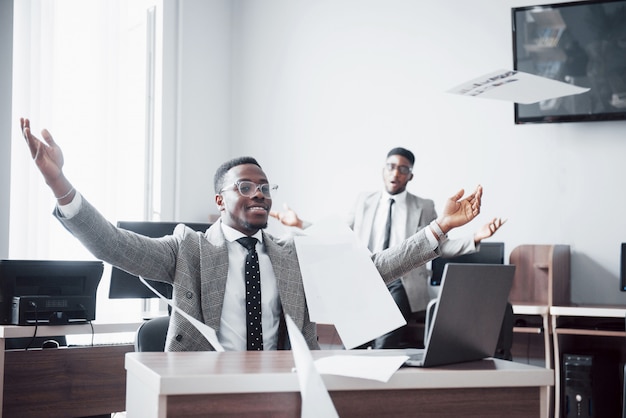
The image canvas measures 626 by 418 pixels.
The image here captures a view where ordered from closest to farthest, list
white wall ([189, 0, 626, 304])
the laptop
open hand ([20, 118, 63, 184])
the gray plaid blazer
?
the laptop → open hand ([20, 118, 63, 184]) → the gray plaid blazer → white wall ([189, 0, 626, 304])

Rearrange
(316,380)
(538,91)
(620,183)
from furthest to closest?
(620,183), (538,91), (316,380)

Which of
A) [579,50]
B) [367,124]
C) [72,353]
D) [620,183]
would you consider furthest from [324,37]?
[72,353]

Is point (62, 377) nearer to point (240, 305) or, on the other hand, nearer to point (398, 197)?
point (240, 305)

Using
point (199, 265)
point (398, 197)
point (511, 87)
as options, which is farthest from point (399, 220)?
point (199, 265)

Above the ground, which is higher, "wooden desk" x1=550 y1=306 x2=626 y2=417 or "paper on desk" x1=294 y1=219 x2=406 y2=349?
"paper on desk" x1=294 y1=219 x2=406 y2=349

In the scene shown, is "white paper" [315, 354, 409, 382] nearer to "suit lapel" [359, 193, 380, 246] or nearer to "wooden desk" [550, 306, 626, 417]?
"wooden desk" [550, 306, 626, 417]

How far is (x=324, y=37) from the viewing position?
5.64 metres

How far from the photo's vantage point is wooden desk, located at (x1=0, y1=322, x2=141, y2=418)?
9.15ft

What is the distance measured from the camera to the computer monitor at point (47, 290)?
287cm

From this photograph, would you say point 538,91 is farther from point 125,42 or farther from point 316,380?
point 125,42

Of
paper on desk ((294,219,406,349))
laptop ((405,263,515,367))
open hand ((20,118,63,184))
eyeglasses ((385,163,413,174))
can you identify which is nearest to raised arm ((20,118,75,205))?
open hand ((20,118,63,184))

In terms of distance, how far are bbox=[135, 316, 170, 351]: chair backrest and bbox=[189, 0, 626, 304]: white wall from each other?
308cm

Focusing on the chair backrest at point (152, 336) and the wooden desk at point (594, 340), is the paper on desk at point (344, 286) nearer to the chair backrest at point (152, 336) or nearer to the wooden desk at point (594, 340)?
the chair backrest at point (152, 336)

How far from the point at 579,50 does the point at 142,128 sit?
2913 millimetres
